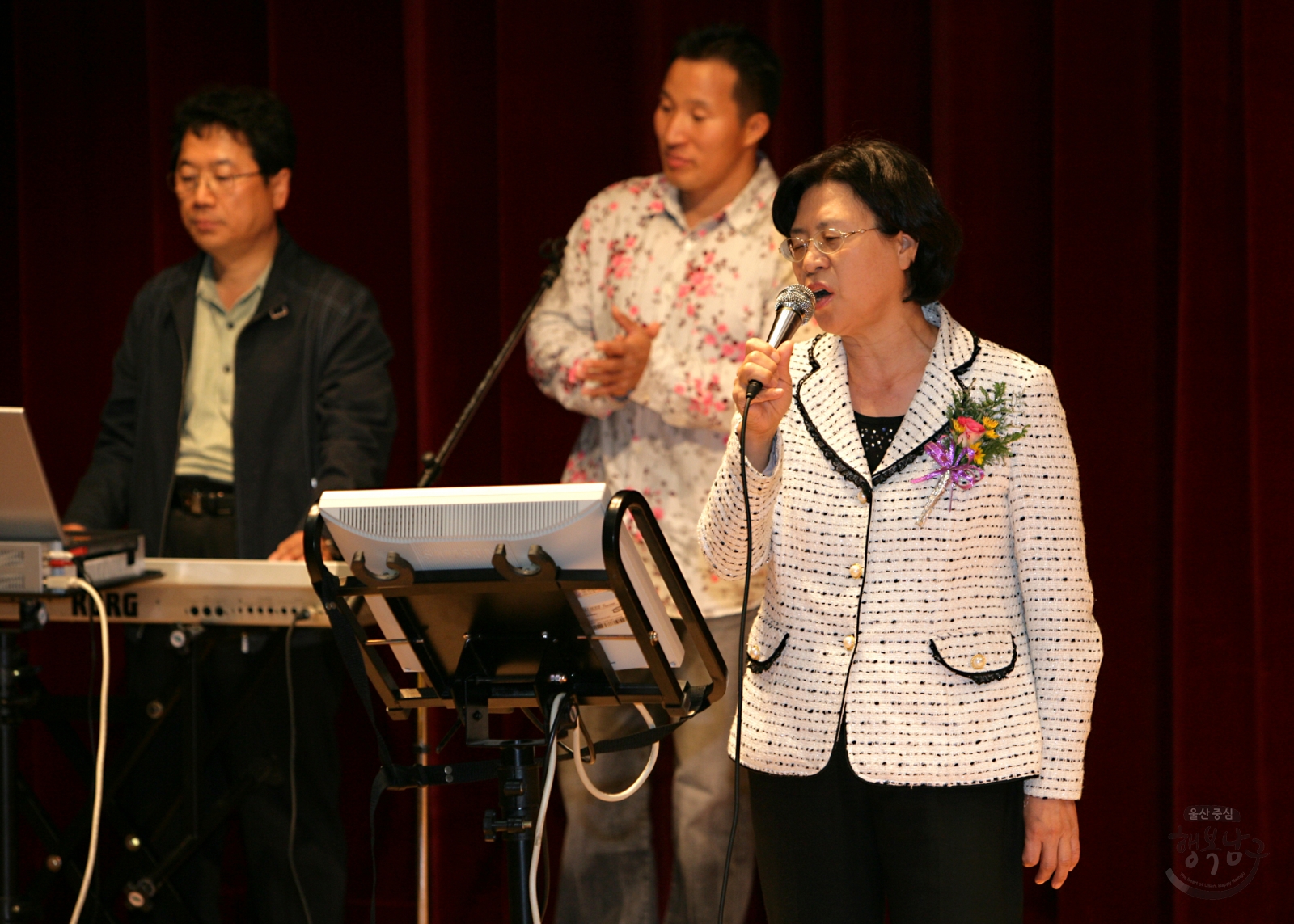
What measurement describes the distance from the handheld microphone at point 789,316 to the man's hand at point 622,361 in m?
0.85

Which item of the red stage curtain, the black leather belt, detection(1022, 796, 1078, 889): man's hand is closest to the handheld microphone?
detection(1022, 796, 1078, 889): man's hand

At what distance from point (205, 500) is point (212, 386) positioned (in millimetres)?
247

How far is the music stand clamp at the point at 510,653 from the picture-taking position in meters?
1.42

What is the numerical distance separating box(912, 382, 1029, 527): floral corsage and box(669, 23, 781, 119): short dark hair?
114 centimetres

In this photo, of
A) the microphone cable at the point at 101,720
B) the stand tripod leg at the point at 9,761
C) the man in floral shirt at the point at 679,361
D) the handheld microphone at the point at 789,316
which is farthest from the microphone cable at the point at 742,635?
the stand tripod leg at the point at 9,761

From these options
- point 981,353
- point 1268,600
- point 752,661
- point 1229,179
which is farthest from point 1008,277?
point 752,661

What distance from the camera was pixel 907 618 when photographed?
5.56 ft

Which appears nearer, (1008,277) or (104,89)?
(1008,277)

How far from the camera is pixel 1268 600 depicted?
8.13 feet

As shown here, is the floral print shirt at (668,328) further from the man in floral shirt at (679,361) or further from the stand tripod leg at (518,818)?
the stand tripod leg at (518,818)

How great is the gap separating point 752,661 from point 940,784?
0.30m

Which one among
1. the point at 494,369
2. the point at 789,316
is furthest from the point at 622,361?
the point at 789,316

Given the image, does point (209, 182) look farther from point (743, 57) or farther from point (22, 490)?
point (743, 57)

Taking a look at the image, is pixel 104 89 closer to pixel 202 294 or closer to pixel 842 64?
pixel 202 294
